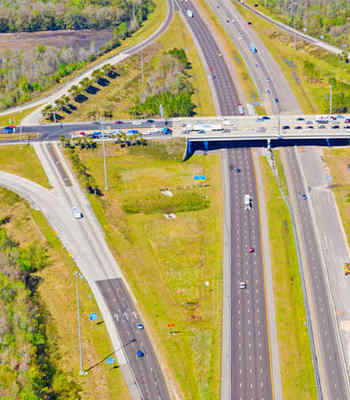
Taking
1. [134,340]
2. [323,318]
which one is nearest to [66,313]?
[134,340]

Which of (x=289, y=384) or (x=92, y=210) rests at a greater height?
(x=92, y=210)

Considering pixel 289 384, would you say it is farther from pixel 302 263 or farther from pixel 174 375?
pixel 302 263

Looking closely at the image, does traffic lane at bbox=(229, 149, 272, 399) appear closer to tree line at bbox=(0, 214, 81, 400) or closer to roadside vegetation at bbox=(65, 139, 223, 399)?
roadside vegetation at bbox=(65, 139, 223, 399)

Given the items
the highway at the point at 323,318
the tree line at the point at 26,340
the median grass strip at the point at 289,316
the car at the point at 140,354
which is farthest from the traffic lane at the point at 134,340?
the highway at the point at 323,318

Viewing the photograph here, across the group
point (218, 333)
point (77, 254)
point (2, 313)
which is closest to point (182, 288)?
point (218, 333)

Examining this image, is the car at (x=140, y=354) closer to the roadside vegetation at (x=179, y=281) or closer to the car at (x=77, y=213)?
the roadside vegetation at (x=179, y=281)

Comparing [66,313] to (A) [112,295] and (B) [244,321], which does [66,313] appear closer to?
(A) [112,295]
